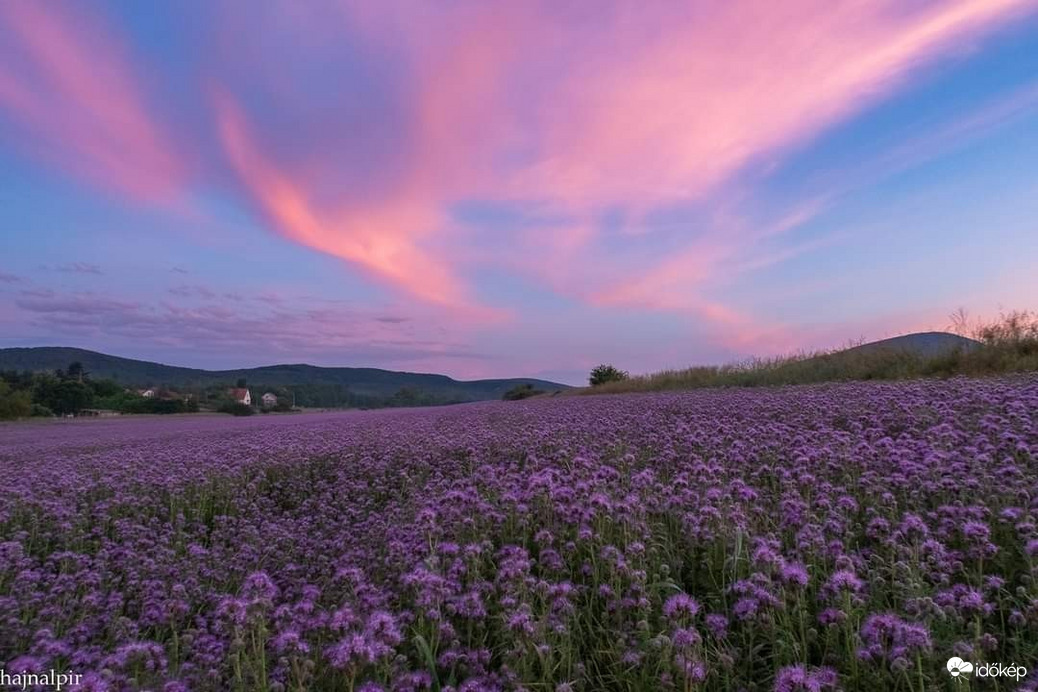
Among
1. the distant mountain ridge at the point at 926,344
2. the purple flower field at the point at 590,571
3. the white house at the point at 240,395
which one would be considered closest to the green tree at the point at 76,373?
the white house at the point at 240,395

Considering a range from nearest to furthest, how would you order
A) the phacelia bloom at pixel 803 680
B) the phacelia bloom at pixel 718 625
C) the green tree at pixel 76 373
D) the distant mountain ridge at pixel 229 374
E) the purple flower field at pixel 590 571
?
the phacelia bloom at pixel 803 680 < the purple flower field at pixel 590 571 < the phacelia bloom at pixel 718 625 < the green tree at pixel 76 373 < the distant mountain ridge at pixel 229 374

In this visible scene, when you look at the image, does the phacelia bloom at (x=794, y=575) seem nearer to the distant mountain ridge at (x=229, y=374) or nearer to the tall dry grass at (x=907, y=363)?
the tall dry grass at (x=907, y=363)

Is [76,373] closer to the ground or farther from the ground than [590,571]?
farther from the ground

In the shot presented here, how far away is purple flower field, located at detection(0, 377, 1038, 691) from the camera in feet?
6.31

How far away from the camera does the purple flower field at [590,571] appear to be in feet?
6.31

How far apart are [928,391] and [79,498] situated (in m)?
9.06

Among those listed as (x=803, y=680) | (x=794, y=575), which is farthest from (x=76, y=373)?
(x=803, y=680)

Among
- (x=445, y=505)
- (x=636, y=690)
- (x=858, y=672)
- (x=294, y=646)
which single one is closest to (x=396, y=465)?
(x=445, y=505)

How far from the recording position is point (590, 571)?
2.78 m

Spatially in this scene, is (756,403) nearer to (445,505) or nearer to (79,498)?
(445,505)

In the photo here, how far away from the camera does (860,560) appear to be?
91.4 inches

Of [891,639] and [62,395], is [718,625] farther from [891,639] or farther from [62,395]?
[62,395]

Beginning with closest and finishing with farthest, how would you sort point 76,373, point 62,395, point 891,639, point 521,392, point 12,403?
point 891,639 < point 12,403 < point 62,395 < point 76,373 < point 521,392

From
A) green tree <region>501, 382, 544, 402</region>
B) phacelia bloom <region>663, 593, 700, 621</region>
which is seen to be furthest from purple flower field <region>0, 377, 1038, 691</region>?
green tree <region>501, 382, 544, 402</region>
